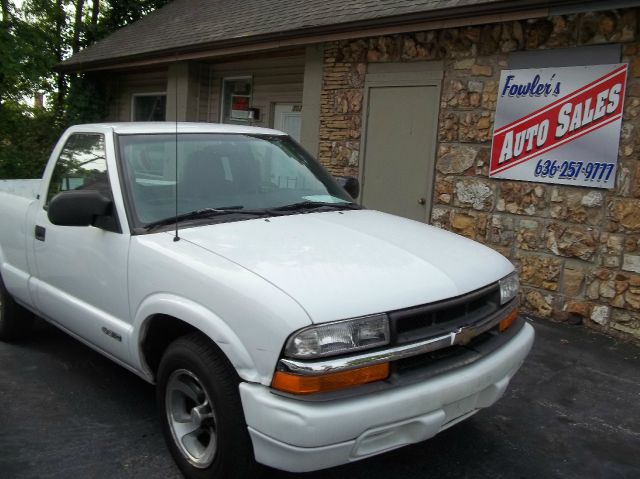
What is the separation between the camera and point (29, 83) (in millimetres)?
14094

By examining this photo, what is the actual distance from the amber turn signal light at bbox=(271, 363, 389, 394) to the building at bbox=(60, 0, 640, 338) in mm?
4090

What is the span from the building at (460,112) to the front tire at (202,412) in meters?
4.35

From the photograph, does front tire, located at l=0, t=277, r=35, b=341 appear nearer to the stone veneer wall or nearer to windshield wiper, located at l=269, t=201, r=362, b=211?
windshield wiper, located at l=269, t=201, r=362, b=211

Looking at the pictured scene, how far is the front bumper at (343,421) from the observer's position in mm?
2314

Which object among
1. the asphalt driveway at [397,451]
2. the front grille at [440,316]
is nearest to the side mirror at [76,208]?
the asphalt driveway at [397,451]

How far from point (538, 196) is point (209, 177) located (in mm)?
3938

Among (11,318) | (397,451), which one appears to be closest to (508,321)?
(397,451)

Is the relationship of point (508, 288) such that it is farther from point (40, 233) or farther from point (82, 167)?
point (40, 233)

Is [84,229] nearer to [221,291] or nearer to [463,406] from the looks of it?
[221,291]

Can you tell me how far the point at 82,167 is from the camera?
3.97 meters

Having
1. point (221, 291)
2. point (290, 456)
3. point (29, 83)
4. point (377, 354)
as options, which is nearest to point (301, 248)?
point (221, 291)

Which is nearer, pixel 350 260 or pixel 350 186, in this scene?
pixel 350 260

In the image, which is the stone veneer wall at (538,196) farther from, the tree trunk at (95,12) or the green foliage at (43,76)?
the tree trunk at (95,12)

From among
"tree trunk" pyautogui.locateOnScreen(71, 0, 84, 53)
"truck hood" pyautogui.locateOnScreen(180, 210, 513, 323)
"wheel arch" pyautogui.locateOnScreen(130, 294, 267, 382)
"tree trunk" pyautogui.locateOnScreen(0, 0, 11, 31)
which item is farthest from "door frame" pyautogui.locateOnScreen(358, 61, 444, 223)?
"tree trunk" pyautogui.locateOnScreen(71, 0, 84, 53)
